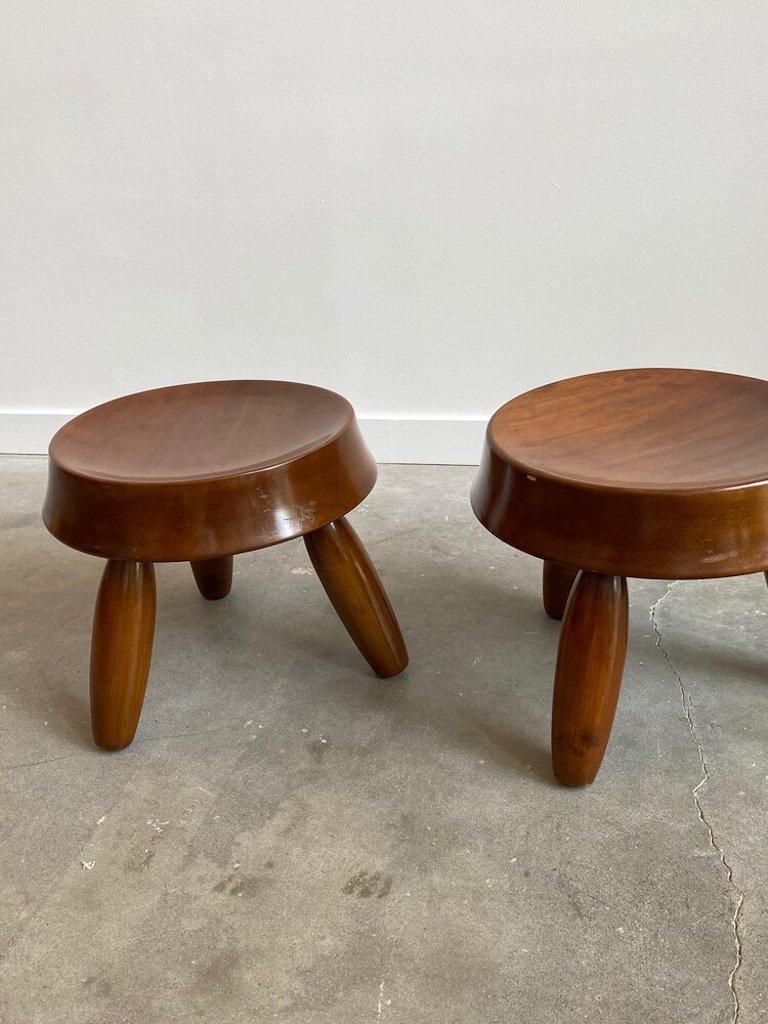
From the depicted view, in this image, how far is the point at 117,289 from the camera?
6.70ft

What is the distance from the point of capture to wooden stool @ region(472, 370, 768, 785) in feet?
2.94

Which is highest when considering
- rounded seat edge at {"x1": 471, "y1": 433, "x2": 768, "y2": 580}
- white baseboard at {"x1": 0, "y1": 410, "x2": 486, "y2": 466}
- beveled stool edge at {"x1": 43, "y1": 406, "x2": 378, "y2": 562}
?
rounded seat edge at {"x1": 471, "y1": 433, "x2": 768, "y2": 580}

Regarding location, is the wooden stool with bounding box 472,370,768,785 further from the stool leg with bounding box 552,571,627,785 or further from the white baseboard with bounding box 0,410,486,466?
the white baseboard with bounding box 0,410,486,466

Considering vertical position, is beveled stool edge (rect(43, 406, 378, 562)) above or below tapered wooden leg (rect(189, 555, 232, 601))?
above

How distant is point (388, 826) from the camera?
101 centimetres

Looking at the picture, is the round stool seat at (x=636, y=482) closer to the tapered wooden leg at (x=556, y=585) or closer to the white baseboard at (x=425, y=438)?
the tapered wooden leg at (x=556, y=585)

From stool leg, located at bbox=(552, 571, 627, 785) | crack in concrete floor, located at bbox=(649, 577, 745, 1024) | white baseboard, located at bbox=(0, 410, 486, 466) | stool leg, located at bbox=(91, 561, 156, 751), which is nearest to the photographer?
crack in concrete floor, located at bbox=(649, 577, 745, 1024)

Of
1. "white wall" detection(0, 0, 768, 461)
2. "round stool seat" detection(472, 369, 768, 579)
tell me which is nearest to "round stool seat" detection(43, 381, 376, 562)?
"round stool seat" detection(472, 369, 768, 579)

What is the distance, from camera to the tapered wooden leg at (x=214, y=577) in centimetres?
147

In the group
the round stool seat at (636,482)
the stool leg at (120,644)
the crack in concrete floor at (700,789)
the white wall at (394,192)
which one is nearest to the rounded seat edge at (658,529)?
the round stool seat at (636,482)

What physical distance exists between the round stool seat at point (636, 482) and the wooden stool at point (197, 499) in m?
0.20

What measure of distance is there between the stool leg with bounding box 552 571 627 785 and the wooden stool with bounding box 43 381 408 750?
0.30 meters

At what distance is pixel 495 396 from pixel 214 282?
66 cm

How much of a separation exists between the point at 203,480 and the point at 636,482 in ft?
1.52
